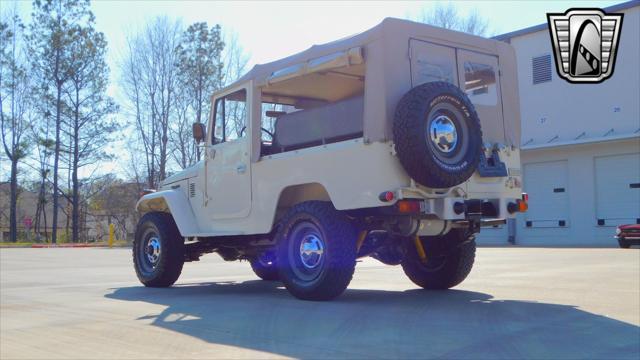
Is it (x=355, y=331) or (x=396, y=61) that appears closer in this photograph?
(x=355, y=331)

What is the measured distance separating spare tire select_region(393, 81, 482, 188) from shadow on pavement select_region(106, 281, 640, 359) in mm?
1426

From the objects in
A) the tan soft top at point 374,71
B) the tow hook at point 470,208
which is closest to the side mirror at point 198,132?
the tan soft top at point 374,71

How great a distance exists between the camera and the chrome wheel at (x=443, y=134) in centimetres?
693

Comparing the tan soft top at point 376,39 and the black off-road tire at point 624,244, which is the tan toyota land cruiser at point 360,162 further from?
the black off-road tire at point 624,244

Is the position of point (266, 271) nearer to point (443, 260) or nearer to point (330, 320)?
point (443, 260)

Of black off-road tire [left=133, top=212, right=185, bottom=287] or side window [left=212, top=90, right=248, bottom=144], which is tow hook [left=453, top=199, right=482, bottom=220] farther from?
black off-road tire [left=133, top=212, right=185, bottom=287]

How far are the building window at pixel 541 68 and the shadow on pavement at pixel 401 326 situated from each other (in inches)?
960

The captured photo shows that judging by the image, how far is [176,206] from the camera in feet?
32.0

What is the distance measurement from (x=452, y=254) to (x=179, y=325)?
12.7 feet

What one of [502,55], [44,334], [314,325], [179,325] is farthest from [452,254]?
[44,334]

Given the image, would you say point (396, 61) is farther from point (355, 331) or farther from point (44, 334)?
point (44, 334)

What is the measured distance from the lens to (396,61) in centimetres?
716

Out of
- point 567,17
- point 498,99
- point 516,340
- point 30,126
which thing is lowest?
point 516,340

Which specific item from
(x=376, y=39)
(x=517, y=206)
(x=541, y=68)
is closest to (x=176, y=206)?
(x=376, y=39)
